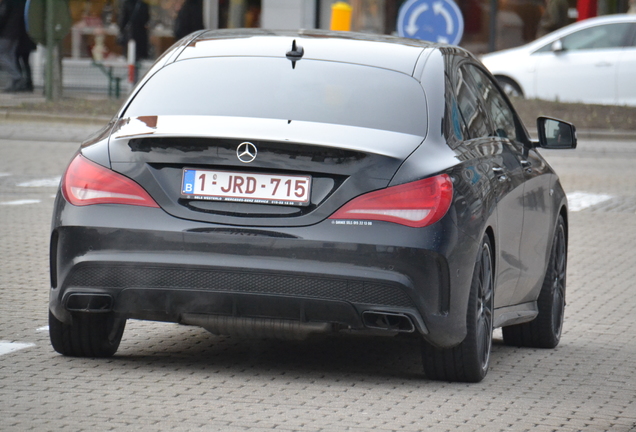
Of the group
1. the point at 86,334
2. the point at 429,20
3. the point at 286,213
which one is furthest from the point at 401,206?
the point at 429,20

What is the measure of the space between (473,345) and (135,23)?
76.8 feet

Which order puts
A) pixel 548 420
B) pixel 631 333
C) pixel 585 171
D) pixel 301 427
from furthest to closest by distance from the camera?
pixel 585 171
pixel 631 333
pixel 548 420
pixel 301 427

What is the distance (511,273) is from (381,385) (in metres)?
0.98

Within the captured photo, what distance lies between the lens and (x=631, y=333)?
23.7 feet

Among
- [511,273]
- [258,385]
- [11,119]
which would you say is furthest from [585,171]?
[258,385]

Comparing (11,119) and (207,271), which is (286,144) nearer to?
(207,271)

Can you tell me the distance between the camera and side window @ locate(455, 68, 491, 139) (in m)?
5.80

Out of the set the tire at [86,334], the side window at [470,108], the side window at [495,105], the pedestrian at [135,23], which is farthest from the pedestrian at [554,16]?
the tire at [86,334]

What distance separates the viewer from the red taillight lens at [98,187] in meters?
5.12

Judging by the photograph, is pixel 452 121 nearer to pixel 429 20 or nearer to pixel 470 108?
pixel 470 108

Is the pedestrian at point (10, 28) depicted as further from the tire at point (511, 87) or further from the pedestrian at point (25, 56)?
the tire at point (511, 87)

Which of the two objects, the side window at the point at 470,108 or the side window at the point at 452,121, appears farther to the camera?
the side window at the point at 470,108

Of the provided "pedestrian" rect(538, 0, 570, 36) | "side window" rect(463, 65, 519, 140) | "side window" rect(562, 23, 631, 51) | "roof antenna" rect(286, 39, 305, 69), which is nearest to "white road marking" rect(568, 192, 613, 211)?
"side window" rect(463, 65, 519, 140)

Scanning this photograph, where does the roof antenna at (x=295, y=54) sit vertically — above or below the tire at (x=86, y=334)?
above
